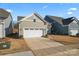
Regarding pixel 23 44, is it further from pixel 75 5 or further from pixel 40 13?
pixel 75 5

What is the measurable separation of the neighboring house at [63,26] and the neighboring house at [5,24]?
50.5 inches

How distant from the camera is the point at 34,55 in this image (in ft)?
35.8

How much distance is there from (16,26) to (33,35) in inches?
30.1

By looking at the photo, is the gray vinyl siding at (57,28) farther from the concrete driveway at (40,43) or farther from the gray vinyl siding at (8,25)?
the gray vinyl siding at (8,25)

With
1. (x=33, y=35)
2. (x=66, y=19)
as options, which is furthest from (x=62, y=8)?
(x=33, y=35)

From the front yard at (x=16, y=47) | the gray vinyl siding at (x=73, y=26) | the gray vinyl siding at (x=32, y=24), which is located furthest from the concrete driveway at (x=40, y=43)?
the gray vinyl siding at (x=73, y=26)

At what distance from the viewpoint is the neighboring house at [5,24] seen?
1103 cm

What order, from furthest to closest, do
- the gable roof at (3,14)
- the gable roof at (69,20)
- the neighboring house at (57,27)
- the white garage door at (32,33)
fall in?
the white garage door at (32,33)
the neighboring house at (57,27)
the gable roof at (69,20)
the gable roof at (3,14)

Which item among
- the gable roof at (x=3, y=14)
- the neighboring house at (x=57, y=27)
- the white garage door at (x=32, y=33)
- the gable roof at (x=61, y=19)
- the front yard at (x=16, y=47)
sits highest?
the gable roof at (x=3, y=14)

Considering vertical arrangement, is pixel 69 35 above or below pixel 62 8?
below

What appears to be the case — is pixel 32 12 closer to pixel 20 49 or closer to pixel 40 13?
pixel 40 13

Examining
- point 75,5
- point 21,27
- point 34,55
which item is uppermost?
point 75,5

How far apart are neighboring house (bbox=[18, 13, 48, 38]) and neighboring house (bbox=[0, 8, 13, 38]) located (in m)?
0.37

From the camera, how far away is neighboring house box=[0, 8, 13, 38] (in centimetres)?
1103
